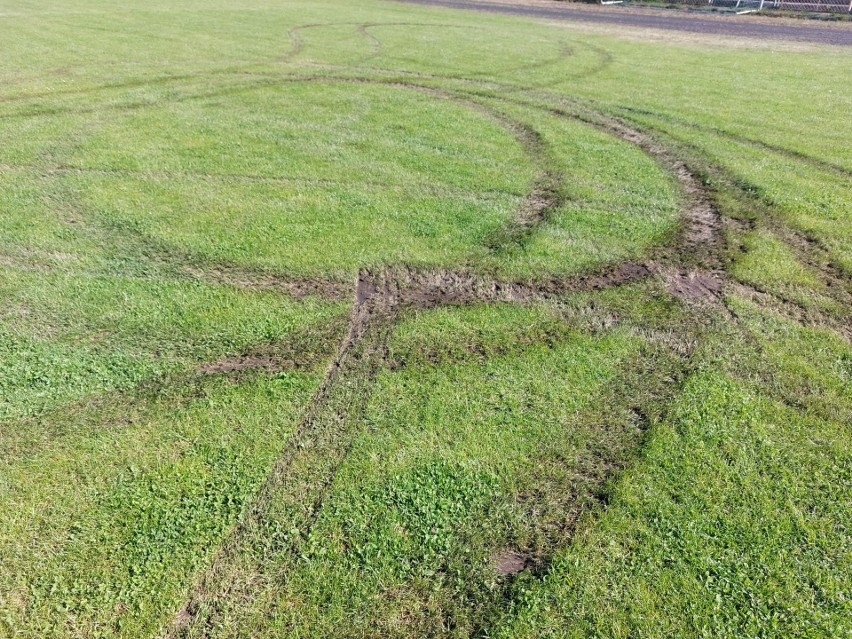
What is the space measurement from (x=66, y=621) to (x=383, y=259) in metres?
3.91

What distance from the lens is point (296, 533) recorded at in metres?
3.06

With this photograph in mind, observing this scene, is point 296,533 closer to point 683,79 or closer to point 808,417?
point 808,417

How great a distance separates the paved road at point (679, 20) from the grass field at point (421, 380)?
17841mm

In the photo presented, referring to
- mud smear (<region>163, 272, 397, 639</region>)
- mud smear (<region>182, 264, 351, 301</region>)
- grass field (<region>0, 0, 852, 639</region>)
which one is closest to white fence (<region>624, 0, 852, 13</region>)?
grass field (<region>0, 0, 852, 639</region>)

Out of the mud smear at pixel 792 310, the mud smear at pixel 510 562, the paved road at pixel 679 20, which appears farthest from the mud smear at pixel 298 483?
the paved road at pixel 679 20

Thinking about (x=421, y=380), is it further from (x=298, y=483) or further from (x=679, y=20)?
(x=679, y=20)

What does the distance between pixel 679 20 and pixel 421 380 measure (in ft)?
102

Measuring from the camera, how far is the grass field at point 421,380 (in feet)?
9.26

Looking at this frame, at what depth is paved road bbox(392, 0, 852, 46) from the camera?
23.0m

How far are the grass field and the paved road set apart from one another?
17.8m

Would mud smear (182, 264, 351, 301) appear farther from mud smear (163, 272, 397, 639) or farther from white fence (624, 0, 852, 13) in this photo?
white fence (624, 0, 852, 13)

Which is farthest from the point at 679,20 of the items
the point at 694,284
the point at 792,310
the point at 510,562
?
the point at 510,562

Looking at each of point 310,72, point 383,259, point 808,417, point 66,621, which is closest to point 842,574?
point 808,417

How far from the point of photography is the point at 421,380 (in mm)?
4180
